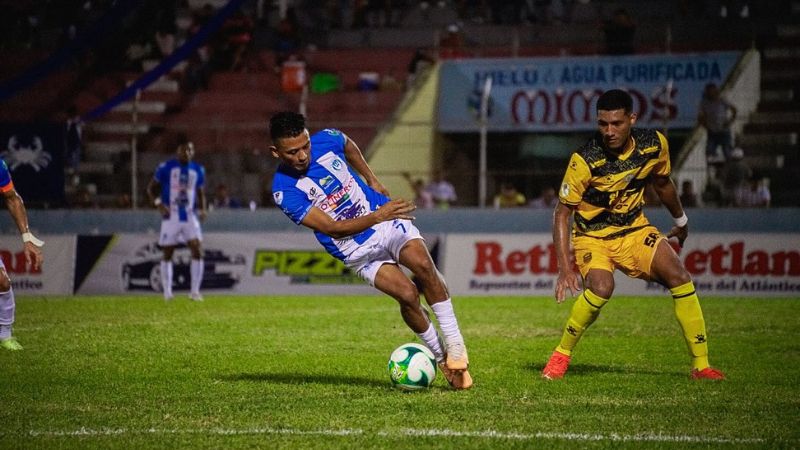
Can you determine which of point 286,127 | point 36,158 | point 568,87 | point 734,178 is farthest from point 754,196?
point 286,127

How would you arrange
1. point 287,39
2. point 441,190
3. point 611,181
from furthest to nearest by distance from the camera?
1. point 287,39
2. point 441,190
3. point 611,181

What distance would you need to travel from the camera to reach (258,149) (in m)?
26.5

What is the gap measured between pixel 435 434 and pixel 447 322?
2057mm

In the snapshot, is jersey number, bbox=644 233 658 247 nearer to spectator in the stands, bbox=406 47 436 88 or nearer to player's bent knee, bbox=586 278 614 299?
player's bent knee, bbox=586 278 614 299

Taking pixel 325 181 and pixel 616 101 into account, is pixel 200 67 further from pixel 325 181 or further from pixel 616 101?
pixel 616 101

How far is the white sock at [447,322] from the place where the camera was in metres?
8.98

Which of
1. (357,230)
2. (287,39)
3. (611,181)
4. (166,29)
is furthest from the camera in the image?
(287,39)

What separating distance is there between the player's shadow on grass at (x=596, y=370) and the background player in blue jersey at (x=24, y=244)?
4754 millimetres

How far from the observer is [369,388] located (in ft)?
30.0

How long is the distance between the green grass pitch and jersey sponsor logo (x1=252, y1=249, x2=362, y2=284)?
18.3 ft

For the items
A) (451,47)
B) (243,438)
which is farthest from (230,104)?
(243,438)

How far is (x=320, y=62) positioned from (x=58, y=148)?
9315 millimetres

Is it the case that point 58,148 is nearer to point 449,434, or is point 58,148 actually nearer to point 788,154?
point 788,154

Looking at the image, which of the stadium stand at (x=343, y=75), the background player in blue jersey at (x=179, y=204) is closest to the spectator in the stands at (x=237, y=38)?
the stadium stand at (x=343, y=75)
